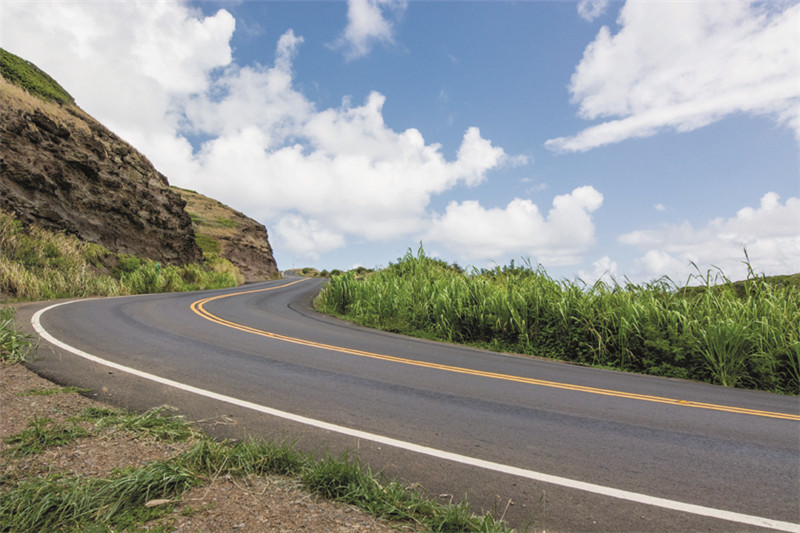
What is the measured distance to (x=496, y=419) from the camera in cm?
509

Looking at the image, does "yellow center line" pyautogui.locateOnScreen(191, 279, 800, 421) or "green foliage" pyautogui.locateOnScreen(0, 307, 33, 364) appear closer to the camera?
"yellow center line" pyautogui.locateOnScreen(191, 279, 800, 421)

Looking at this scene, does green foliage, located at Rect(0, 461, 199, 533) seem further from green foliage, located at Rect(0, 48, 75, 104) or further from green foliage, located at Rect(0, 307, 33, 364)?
green foliage, located at Rect(0, 48, 75, 104)

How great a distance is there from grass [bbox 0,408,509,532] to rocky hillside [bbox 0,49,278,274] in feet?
73.3

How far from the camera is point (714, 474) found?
3.93 metres

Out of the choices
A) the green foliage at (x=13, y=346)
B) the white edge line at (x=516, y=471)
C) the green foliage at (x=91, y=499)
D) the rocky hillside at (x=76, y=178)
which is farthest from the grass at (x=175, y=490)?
the rocky hillside at (x=76, y=178)

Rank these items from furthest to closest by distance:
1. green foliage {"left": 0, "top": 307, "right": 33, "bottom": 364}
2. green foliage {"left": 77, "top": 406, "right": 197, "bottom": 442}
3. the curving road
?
green foliage {"left": 0, "top": 307, "right": 33, "bottom": 364}, green foliage {"left": 77, "top": 406, "right": 197, "bottom": 442}, the curving road

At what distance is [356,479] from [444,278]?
11809mm

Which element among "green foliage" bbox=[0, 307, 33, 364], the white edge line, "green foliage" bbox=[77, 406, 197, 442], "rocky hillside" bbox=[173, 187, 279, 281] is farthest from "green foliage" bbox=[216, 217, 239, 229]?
"green foliage" bbox=[77, 406, 197, 442]

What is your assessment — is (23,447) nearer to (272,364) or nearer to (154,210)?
(272,364)

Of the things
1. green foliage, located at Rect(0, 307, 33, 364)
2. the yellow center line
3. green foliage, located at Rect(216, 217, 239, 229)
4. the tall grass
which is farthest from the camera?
green foliage, located at Rect(216, 217, 239, 229)

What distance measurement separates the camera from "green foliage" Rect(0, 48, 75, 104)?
26953 millimetres

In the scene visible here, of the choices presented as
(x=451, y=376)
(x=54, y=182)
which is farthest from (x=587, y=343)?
(x=54, y=182)

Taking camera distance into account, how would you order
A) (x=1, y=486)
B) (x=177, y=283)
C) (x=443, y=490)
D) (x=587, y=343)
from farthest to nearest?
1. (x=177, y=283)
2. (x=587, y=343)
3. (x=443, y=490)
4. (x=1, y=486)

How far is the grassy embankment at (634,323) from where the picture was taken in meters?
8.46
